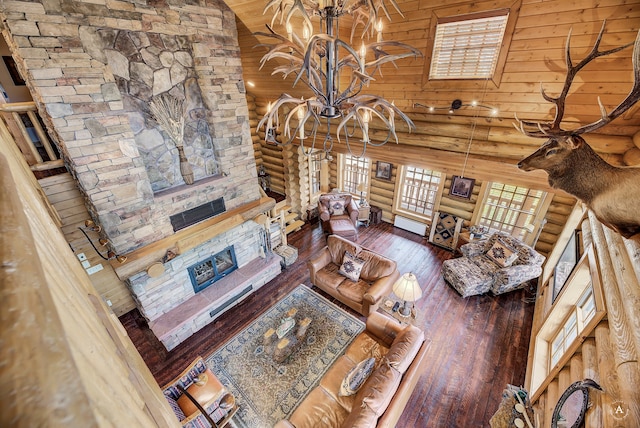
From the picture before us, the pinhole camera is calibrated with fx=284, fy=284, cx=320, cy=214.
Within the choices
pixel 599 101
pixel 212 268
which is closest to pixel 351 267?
pixel 212 268

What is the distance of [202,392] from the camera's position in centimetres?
313

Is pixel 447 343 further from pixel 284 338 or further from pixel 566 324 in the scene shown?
pixel 284 338

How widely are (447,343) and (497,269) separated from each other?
5.52 ft

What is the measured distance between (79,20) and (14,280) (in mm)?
3891

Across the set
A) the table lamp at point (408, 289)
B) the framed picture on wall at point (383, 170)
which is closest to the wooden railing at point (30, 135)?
the table lamp at point (408, 289)

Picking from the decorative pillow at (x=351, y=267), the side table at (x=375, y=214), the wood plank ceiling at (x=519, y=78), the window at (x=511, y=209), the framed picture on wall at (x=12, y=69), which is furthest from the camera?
the side table at (x=375, y=214)

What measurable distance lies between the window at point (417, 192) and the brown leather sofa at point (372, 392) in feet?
12.5

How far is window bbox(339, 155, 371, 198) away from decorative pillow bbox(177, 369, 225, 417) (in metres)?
5.59

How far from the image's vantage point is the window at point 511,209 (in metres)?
5.39

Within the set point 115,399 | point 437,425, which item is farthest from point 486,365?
point 115,399

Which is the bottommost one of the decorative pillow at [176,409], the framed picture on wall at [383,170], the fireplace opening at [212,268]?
the decorative pillow at [176,409]

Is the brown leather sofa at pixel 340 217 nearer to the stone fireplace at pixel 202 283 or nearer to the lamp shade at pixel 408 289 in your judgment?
the stone fireplace at pixel 202 283

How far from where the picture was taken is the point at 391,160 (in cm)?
500

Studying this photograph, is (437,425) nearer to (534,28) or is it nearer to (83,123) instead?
(534,28)
